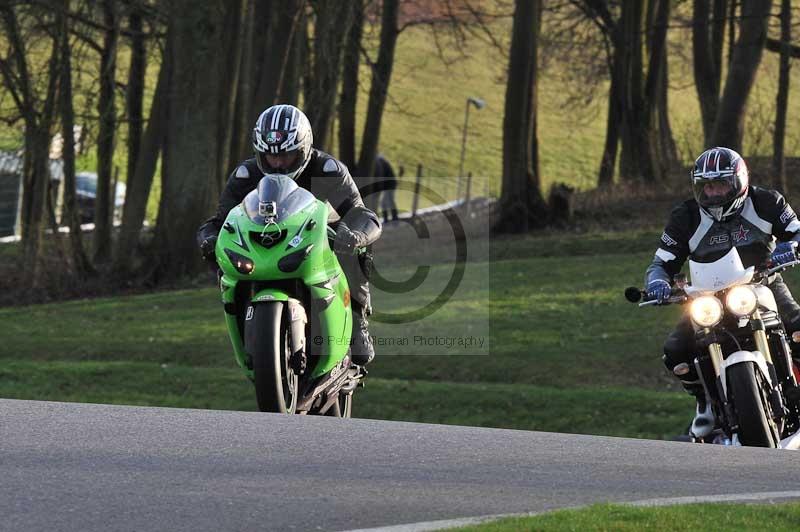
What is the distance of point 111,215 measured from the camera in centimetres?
3147

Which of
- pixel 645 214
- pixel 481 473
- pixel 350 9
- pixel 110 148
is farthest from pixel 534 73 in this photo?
pixel 481 473

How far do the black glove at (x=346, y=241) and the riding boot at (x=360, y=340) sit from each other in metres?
0.71

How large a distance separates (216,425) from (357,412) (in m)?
6.80

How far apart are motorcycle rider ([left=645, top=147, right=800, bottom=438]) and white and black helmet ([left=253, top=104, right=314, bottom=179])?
89.0 inches

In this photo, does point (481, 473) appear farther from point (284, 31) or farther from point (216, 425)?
point (284, 31)

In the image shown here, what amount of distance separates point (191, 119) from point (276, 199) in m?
15.7

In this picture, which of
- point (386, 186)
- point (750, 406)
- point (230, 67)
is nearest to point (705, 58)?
point (386, 186)

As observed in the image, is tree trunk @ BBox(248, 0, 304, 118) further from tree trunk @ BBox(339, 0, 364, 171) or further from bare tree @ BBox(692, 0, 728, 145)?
bare tree @ BBox(692, 0, 728, 145)

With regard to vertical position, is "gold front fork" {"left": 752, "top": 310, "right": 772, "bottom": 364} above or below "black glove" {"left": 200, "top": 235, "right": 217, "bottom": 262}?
below

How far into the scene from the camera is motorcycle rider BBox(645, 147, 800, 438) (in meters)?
9.59

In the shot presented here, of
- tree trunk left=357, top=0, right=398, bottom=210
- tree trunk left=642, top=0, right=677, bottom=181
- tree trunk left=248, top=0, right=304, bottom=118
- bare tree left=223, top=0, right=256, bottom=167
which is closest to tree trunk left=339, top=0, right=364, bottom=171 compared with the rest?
tree trunk left=357, top=0, right=398, bottom=210

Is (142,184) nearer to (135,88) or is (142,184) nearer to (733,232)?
(135,88)

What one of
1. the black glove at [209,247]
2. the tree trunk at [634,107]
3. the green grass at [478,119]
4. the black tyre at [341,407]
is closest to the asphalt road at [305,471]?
the black glove at [209,247]

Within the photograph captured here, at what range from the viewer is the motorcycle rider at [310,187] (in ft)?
30.9
